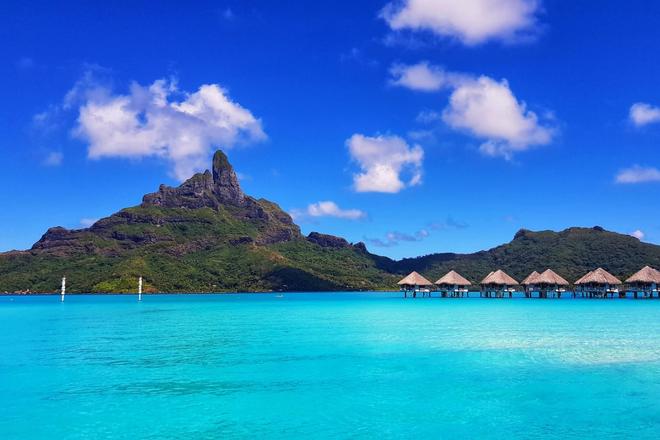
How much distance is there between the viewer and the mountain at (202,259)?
14225 centimetres

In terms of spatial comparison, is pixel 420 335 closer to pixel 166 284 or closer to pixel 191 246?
pixel 166 284

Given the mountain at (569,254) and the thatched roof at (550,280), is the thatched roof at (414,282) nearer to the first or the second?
the thatched roof at (550,280)

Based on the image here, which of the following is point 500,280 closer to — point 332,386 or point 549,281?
point 549,281

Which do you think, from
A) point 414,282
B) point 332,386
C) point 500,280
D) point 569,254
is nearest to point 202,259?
point 414,282

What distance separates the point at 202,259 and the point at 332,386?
152 meters

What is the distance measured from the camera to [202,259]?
166750 mm

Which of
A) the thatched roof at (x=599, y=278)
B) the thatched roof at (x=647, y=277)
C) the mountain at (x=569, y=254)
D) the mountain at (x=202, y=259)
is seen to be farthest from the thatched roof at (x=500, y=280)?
the mountain at (x=202, y=259)

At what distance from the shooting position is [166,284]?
14050 centimetres

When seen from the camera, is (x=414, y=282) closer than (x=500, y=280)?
No

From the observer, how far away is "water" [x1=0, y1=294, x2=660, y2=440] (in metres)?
14.8

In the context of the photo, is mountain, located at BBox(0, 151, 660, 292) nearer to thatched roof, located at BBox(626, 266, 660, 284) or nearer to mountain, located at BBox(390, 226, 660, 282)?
mountain, located at BBox(390, 226, 660, 282)

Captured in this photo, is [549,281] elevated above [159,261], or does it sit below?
below

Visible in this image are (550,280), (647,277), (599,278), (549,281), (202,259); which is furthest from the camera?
(202,259)

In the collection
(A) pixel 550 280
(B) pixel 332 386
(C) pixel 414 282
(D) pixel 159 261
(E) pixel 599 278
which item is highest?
(D) pixel 159 261
